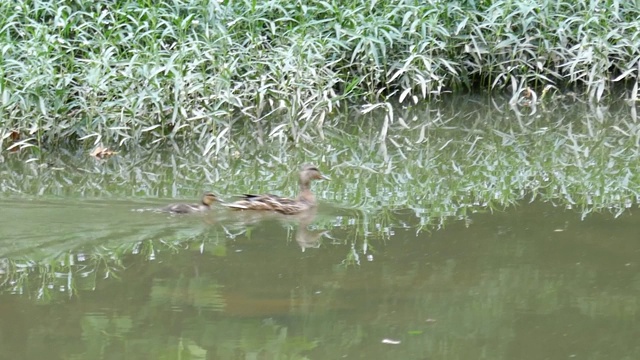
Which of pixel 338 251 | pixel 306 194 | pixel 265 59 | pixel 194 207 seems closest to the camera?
pixel 338 251

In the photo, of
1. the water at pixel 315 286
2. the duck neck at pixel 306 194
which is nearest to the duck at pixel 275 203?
the duck neck at pixel 306 194

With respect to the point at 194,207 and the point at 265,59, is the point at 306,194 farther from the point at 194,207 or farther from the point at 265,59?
the point at 265,59

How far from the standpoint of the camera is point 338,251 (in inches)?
283

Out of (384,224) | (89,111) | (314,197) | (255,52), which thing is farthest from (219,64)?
(384,224)

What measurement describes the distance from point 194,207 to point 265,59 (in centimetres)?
321

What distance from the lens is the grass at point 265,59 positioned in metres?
10.2

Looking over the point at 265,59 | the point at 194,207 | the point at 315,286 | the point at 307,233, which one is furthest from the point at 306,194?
the point at 265,59

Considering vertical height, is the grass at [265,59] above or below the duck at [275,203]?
above

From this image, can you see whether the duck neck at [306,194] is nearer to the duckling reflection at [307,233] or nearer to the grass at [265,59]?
the duckling reflection at [307,233]

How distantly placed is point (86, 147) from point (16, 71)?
1001 millimetres

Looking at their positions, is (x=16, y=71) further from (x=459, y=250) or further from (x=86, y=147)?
(x=459, y=250)

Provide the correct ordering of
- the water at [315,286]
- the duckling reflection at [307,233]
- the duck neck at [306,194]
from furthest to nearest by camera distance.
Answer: the duck neck at [306,194]
the duckling reflection at [307,233]
the water at [315,286]

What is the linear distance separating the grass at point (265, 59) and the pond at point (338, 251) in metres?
0.35

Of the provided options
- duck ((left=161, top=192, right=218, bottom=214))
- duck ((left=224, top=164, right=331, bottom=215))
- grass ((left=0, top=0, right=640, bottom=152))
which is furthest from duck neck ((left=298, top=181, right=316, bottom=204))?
grass ((left=0, top=0, right=640, bottom=152))
